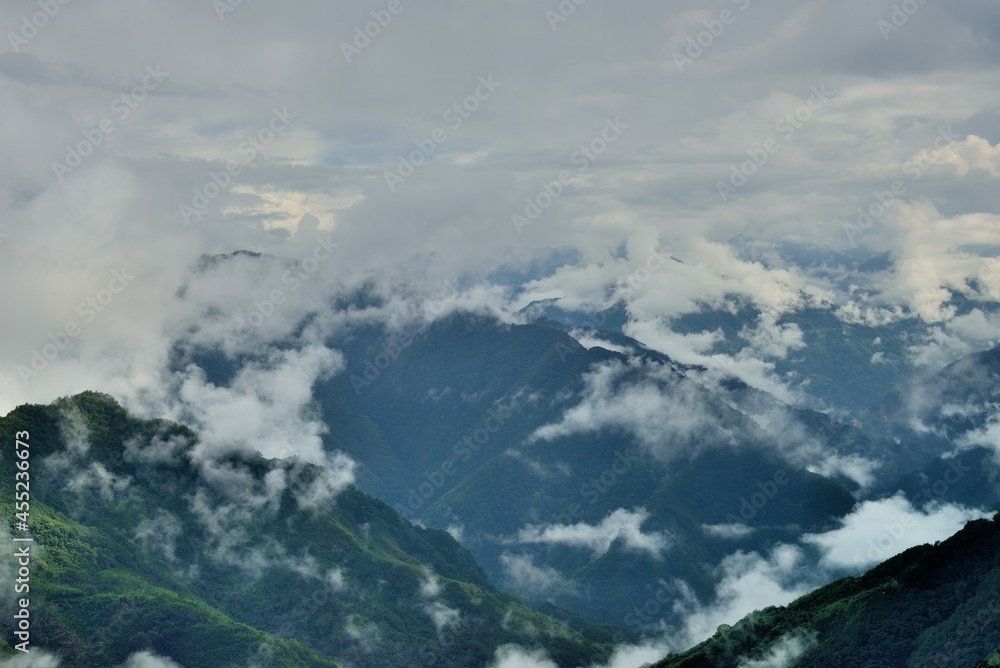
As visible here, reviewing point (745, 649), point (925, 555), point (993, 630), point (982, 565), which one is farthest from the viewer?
point (745, 649)

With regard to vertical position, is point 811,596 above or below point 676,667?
above

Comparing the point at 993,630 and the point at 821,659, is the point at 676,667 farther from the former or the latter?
the point at 993,630

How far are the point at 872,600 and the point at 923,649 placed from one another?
15.6 meters

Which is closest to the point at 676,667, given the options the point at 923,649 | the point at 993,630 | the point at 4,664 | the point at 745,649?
the point at 745,649

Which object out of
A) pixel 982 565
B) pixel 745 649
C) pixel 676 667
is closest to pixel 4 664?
pixel 676 667

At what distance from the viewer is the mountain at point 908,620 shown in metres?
137

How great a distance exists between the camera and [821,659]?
151250 millimetres

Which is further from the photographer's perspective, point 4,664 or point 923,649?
point 4,664

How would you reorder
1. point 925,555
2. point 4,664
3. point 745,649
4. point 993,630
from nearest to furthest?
point 993,630 < point 925,555 < point 745,649 < point 4,664

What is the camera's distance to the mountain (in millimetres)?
137375

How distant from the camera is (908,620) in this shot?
147125 mm

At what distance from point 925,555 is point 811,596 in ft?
104

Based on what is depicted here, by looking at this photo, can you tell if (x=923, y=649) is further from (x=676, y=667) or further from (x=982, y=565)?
(x=676, y=667)

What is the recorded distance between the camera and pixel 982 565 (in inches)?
5827
